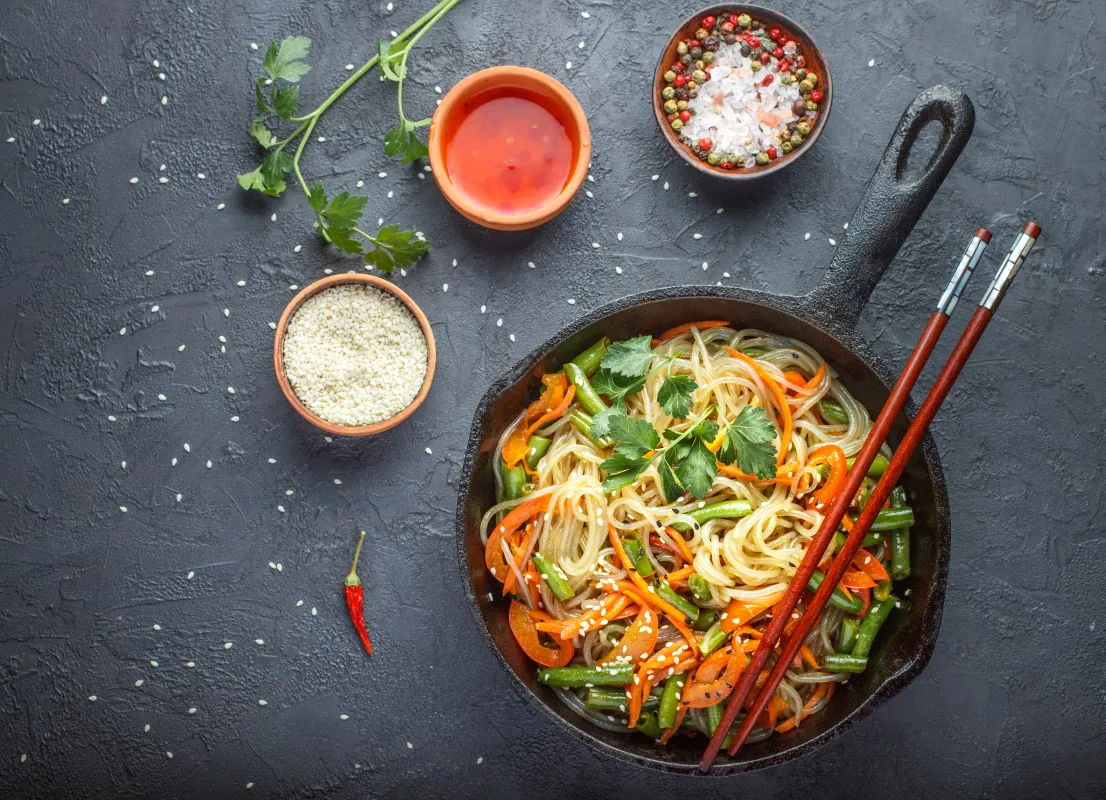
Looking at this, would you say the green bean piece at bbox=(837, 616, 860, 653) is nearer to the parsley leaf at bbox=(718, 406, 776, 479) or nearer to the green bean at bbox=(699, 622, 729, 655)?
the green bean at bbox=(699, 622, 729, 655)

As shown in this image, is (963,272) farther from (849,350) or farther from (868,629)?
(868,629)

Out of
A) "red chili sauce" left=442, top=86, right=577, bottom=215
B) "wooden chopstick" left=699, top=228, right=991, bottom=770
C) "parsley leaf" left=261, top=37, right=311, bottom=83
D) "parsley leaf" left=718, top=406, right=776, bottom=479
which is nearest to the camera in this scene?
"wooden chopstick" left=699, top=228, right=991, bottom=770

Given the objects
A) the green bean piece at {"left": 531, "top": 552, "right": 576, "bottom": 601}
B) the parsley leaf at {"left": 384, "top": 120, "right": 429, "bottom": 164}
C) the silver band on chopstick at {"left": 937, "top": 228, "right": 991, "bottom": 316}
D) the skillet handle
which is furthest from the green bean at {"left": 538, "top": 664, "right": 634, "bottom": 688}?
the parsley leaf at {"left": 384, "top": 120, "right": 429, "bottom": 164}

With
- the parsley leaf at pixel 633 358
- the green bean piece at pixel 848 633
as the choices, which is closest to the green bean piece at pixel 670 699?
the green bean piece at pixel 848 633

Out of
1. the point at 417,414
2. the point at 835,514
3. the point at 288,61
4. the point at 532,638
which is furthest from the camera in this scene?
the point at 417,414

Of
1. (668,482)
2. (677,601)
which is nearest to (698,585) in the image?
(677,601)

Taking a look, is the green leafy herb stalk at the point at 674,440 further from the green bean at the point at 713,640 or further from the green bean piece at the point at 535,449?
the green bean at the point at 713,640
